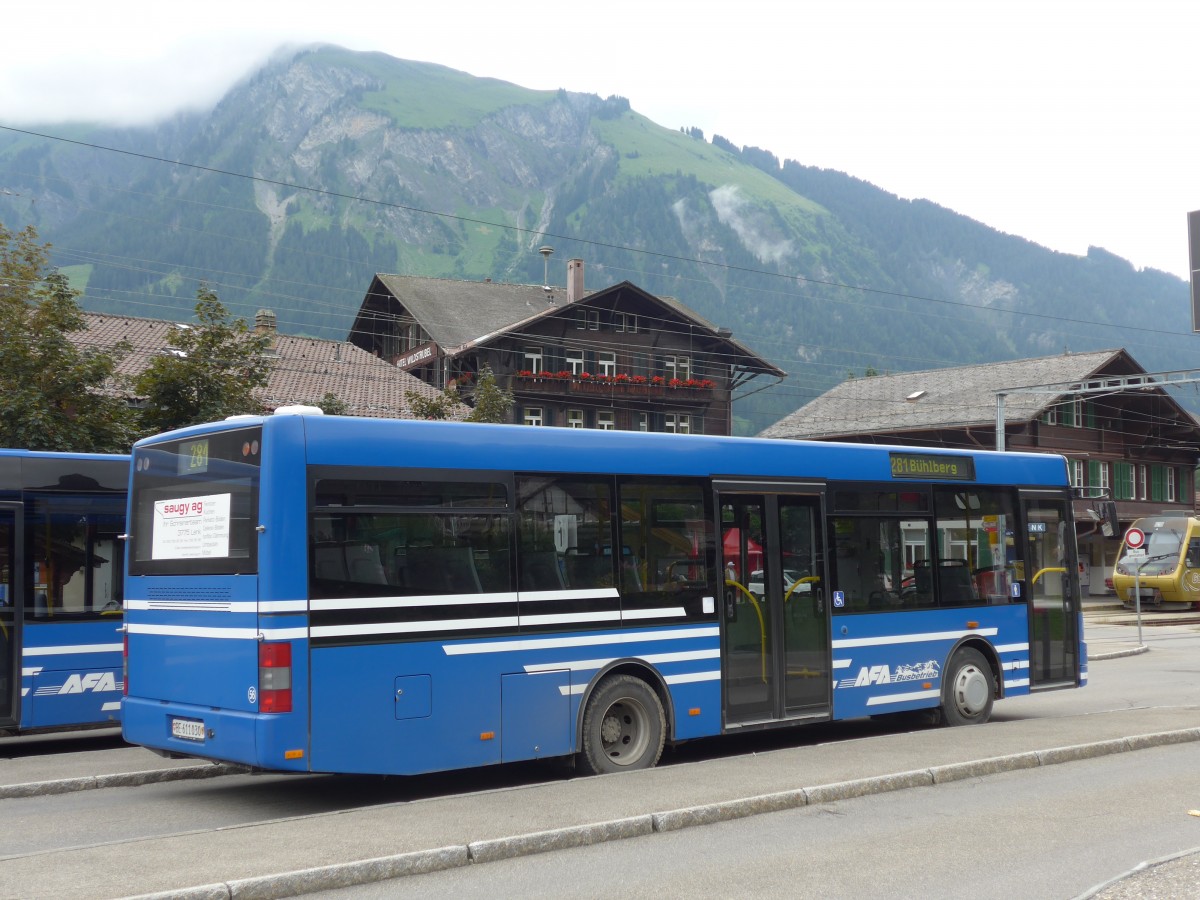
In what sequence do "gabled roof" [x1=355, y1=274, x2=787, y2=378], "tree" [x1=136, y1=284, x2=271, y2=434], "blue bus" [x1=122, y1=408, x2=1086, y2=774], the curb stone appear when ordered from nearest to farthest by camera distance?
the curb stone, "blue bus" [x1=122, y1=408, x2=1086, y2=774], "tree" [x1=136, y1=284, x2=271, y2=434], "gabled roof" [x1=355, y1=274, x2=787, y2=378]

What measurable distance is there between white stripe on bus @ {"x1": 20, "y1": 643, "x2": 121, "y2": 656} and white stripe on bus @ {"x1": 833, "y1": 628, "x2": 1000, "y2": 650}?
7.19 m

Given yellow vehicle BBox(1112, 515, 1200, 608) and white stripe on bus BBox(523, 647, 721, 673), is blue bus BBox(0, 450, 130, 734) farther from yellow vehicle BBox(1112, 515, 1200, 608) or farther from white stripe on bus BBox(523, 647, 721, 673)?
yellow vehicle BBox(1112, 515, 1200, 608)

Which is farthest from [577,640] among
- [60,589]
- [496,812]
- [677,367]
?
[677,367]

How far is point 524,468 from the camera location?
35.1 ft

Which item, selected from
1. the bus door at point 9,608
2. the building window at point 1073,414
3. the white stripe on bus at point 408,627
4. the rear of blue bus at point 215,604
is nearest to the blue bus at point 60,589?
the bus door at point 9,608

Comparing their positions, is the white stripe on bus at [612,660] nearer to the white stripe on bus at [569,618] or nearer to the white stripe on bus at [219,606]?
the white stripe on bus at [569,618]

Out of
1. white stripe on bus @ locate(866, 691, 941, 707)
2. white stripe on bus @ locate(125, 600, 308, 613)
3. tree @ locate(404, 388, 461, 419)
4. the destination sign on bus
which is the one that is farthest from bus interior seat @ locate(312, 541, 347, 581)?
tree @ locate(404, 388, 461, 419)

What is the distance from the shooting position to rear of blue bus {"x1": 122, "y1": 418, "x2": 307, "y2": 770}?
357 inches

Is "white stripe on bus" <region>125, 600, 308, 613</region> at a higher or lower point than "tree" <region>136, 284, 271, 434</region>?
lower

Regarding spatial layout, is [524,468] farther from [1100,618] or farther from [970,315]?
[970,315]

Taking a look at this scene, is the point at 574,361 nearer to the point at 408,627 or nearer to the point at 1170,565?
the point at 1170,565

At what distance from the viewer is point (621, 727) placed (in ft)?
36.9

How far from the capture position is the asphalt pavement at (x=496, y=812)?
6.98m

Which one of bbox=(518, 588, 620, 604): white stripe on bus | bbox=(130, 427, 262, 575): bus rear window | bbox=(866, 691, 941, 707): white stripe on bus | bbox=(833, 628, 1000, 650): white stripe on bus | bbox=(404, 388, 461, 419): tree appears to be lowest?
bbox=(866, 691, 941, 707): white stripe on bus
